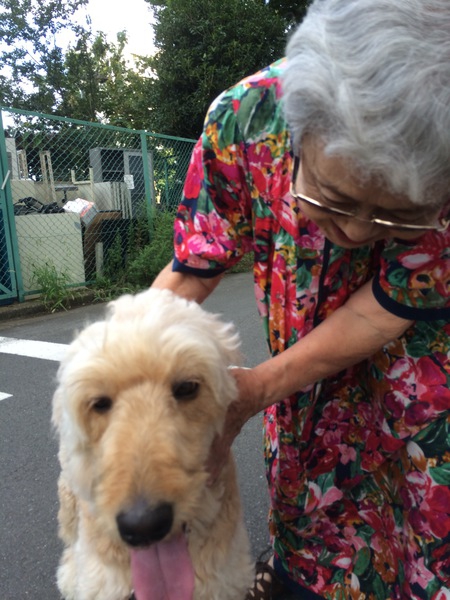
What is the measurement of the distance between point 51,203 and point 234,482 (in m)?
6.83

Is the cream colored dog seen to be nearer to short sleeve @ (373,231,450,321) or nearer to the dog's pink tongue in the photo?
the dog's pink tongue

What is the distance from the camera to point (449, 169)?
4.15ft

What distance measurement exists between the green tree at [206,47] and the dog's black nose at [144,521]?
1206cm

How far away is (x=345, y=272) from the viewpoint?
1.80 m

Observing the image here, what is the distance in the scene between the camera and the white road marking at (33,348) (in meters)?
5.25

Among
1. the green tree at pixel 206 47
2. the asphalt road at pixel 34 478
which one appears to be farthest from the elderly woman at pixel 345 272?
the green tree at pixel 206 47

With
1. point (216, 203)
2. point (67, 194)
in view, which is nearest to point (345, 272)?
point (216, 203)

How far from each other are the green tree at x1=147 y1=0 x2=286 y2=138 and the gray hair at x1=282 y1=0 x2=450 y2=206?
11.6 m

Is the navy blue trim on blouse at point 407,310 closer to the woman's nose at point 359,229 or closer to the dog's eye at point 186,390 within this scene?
the woman's nose at point 359,229

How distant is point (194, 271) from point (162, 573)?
3.21ft

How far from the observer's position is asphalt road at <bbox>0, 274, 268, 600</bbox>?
245cm

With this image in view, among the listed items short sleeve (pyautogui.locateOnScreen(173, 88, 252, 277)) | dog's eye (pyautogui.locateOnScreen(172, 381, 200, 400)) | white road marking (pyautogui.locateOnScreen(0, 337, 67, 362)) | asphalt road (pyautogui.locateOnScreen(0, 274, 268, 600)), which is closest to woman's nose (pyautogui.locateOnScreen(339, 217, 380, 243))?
short sleeve (pyautogui.locateOnScreen(173, 88, 252, 277))

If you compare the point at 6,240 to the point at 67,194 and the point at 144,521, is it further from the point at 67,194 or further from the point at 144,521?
the point at 144,521

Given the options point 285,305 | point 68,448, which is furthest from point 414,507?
point 68,448
